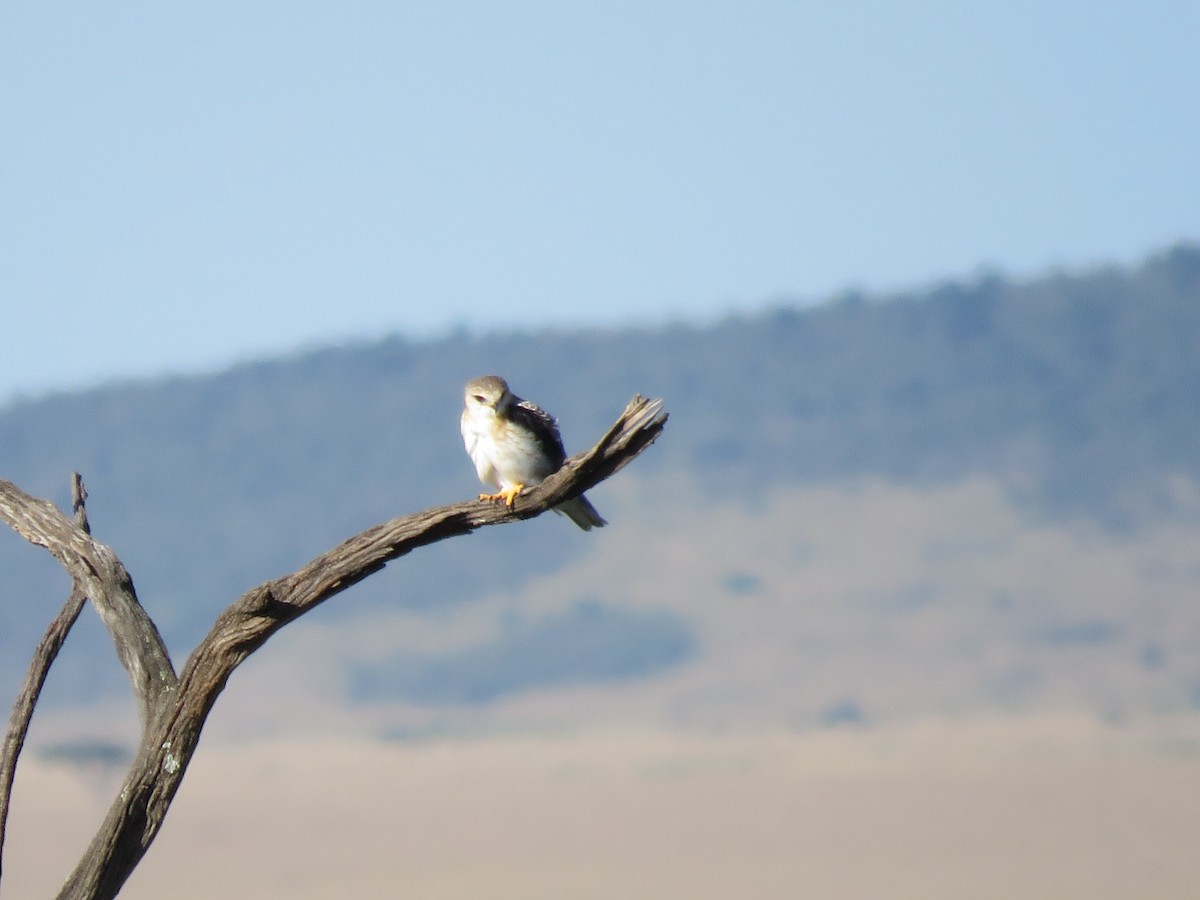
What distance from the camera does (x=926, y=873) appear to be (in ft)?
200

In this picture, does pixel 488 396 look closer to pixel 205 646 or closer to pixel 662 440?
pixel 205 646

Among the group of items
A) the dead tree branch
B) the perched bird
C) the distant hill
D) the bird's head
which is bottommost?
the dead tree branch

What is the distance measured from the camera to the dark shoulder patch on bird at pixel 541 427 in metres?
12.2

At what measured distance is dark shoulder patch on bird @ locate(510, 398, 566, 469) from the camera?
40.0ft

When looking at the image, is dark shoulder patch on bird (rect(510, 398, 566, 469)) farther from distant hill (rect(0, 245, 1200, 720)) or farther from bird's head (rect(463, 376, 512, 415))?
distant hill (rect(0, 245, 1200, 720))

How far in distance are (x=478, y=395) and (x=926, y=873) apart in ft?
169

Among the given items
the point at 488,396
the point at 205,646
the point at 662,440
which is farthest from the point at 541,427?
the point at 662,440

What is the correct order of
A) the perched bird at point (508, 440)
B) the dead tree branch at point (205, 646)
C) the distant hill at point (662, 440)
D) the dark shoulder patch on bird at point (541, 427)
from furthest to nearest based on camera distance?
the distant hill at point (662, 440) < the dark shoulder patch on bird at point (541, 427) < the perched bird at point (508, 440) < the dead tree branch at point (205, 646)

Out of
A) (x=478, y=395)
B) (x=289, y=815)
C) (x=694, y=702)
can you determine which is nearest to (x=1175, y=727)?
(x=694, y=702)

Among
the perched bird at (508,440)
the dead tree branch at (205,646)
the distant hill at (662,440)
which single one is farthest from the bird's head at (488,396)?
the distant hill at (662,440)

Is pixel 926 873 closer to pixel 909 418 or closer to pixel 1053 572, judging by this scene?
pixel 1053 572

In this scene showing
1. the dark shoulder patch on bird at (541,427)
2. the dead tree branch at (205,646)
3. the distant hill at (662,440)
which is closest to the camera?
the dead tree branch at (205,646)

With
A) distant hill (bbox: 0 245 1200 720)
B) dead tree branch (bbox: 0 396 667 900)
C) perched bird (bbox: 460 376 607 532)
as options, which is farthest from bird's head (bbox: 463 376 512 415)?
distant hill (bbox: 0 245 1200 720)

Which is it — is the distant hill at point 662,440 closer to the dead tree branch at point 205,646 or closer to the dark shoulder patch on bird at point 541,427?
the dark shoulder patch on bird at point 541,427
